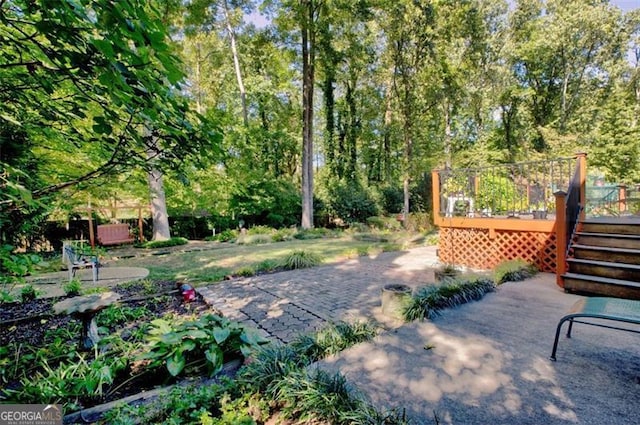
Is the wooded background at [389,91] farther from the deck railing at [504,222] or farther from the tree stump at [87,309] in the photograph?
the tree stump at [87,309]

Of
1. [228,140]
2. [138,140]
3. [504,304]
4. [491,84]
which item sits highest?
[491,84]

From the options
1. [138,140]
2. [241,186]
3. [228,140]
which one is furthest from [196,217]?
[138,140]

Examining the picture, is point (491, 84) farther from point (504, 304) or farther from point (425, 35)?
point (504, 304)

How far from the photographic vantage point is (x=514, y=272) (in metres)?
5.16

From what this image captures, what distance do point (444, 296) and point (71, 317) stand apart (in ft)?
15.5

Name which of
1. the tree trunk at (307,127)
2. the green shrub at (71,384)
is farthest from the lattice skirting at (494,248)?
the tree trunk at (307,127)

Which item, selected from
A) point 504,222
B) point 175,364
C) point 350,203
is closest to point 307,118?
point 350,203

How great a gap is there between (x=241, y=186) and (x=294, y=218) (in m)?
3.58

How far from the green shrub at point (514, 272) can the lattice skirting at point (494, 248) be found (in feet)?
0.96

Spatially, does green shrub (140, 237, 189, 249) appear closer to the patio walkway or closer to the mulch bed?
the mulch bed

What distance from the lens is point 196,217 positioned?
13.8 meters

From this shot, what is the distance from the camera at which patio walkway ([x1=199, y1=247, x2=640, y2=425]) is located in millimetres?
1996

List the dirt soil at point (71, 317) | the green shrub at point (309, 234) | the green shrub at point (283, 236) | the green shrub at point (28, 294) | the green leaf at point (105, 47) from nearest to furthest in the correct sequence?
the green leaf at point (105, 47) → the dirt soil at point (71, 317) → the green shrub at point (28, 294) → the green shrub at point (283, 236) → the green shrub at point (309, 234)

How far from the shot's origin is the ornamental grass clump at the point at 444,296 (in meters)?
3.62
